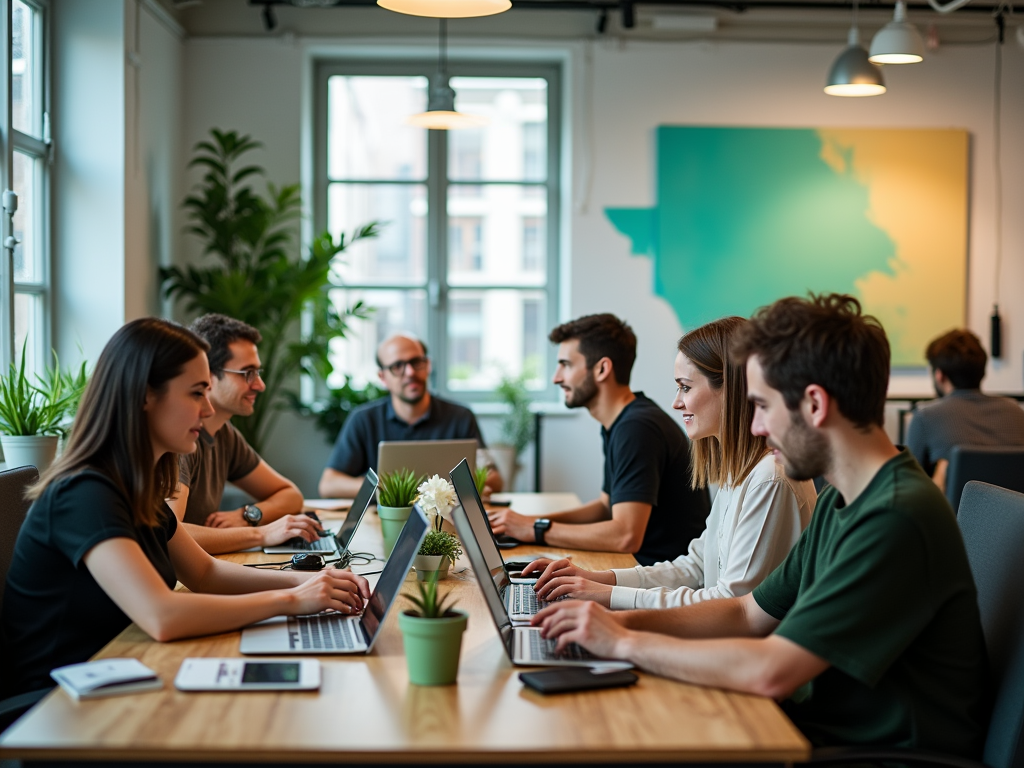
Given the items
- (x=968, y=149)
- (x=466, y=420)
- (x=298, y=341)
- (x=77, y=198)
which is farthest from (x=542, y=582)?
(x=968, y=149)

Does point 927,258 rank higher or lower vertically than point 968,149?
lower

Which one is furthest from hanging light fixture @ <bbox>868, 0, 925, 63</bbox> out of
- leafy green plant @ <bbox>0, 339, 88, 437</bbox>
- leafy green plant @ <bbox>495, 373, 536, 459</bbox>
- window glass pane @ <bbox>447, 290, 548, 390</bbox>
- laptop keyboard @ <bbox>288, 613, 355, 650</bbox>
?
laptop keyboard @ <bbox>288, 613, 355, 650</bbox>

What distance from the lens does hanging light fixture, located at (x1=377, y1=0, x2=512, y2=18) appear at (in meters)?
2.67

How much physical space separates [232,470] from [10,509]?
124cm

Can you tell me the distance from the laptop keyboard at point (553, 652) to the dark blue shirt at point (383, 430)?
2389 mm

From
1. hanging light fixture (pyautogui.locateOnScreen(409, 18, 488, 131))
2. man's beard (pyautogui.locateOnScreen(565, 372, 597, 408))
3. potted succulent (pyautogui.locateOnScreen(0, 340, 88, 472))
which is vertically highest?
hanging light fixture (pyautogui.locateOnScreen(409, 18, 488, 131))

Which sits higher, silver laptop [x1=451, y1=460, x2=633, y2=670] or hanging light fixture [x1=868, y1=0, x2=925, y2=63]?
hanging light fixture [x1=868, y1=0, x2=925, y2=63]

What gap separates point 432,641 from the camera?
1590mm

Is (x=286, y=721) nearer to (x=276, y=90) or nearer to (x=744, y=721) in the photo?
(x=744, y=721)

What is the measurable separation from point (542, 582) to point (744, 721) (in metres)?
0.80

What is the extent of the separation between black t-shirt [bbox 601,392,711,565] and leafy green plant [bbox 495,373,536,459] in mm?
2455

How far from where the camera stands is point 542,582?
7.24 feet

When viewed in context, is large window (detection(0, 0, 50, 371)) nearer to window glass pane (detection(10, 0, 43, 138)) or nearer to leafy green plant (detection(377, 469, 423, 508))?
window glass pane (detection(10, 0, 43, 138))

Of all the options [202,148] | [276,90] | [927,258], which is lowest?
[927,258]
